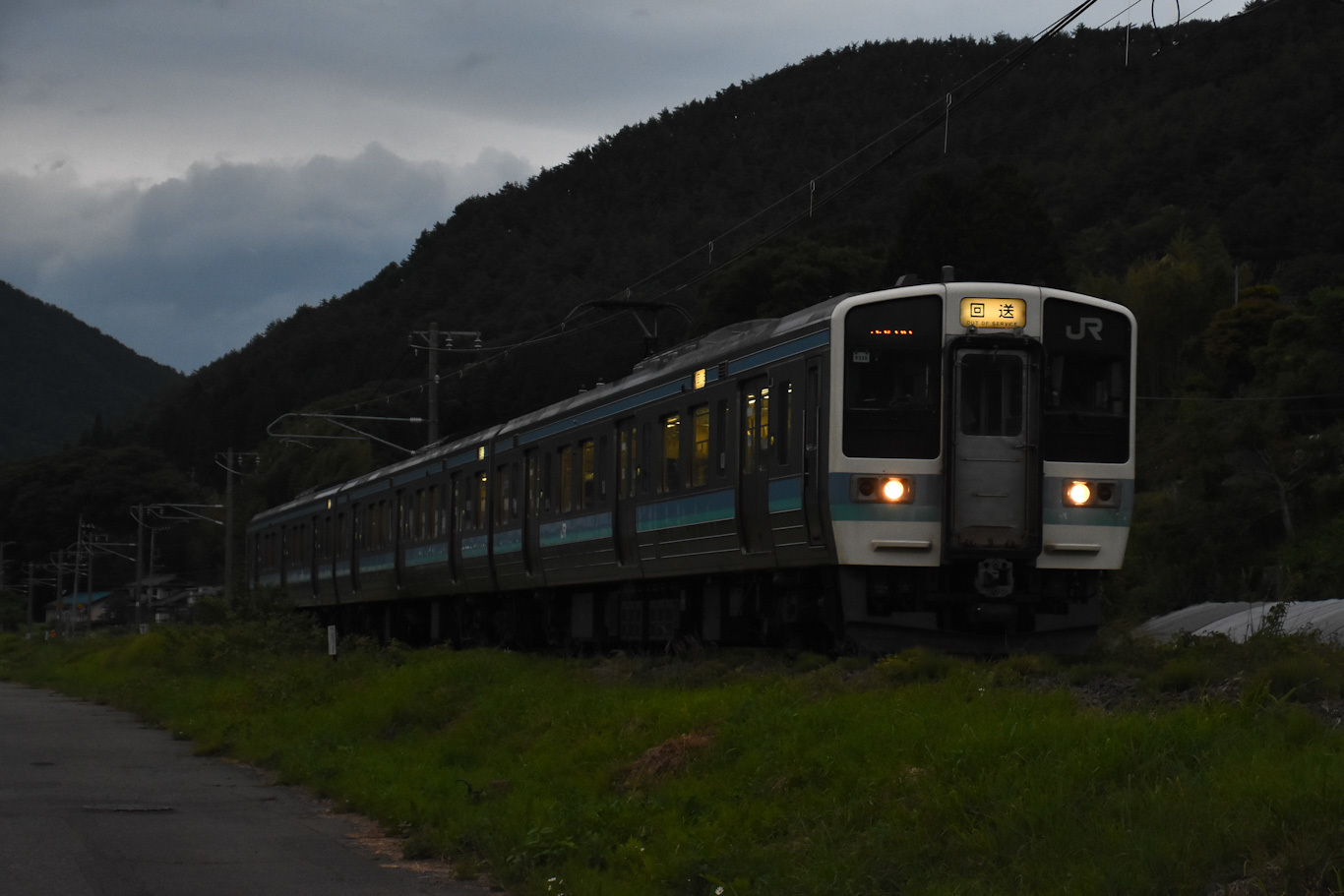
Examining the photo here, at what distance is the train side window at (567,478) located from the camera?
64.0 feet

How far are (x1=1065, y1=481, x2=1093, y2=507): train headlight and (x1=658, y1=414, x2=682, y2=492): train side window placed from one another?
4124mm

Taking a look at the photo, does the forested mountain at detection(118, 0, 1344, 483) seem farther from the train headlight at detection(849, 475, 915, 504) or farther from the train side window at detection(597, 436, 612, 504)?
the train headlight at detection(849, 475, 915, 504)

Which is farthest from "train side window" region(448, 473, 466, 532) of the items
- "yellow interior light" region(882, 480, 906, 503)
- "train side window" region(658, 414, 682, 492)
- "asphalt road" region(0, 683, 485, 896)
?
"yellow interior light" region(882, 480, 906, 503)

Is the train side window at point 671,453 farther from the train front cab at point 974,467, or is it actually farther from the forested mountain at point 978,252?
the forested mountain at point 978,252

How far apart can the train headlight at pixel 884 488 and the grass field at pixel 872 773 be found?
123 centimetres

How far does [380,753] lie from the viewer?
1315 cm

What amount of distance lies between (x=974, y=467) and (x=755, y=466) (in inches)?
83.5

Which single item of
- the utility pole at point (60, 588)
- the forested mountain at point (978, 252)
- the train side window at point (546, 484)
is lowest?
the utility pole at point (60, 588)

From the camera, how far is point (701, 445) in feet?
51.5

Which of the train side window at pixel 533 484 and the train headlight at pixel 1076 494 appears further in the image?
the train side window at pixel 533 484

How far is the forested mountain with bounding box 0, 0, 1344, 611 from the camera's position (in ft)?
131

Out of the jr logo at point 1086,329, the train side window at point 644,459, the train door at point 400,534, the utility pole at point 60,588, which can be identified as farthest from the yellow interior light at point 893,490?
the utility pole at point 60,588

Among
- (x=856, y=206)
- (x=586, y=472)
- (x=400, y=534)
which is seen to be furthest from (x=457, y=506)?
(x=856, y=206)

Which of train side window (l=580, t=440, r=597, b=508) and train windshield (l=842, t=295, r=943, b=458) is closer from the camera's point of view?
train windshield (l=842, t=295, r=943, b=458)
